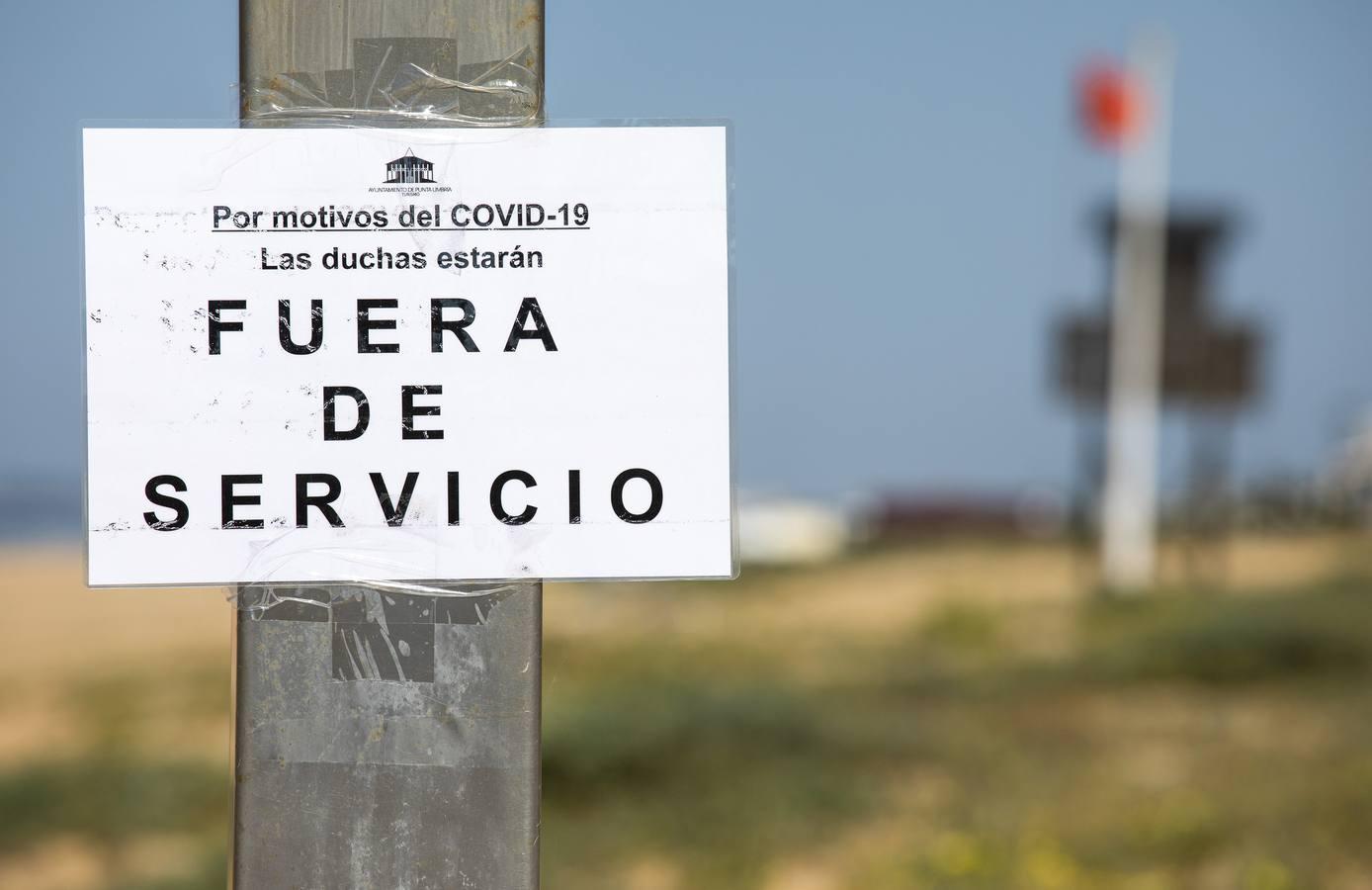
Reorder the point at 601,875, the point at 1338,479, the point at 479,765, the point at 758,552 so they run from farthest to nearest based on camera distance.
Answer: the point at 1338,479, the point at 758,552, the point at 601,875, the point at 479,765

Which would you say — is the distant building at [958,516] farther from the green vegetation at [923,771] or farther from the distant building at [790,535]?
the green vegetation at [923,771]

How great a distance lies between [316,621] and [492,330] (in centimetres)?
36

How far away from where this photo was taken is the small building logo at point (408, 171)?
1412 mm

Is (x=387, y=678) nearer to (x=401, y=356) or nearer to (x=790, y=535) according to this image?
(x=401, y=356)

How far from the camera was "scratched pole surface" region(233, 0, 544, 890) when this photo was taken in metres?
1.37

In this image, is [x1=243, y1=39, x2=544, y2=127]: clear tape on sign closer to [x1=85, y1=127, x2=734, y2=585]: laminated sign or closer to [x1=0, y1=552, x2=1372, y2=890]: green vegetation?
[x1=85, y1=127, x2=734, y2=585]: laminated sign

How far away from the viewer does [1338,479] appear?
117 feet

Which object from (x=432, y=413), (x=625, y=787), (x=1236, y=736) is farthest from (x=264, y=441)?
(x=1236, y=736)

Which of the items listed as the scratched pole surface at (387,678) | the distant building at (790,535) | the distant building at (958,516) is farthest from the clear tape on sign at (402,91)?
the distant building at (958,516)

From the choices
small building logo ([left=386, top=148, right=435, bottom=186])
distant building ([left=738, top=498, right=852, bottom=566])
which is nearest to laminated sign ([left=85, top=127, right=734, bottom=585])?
small building logo ([left=386, top=148, right=435, bottom=186])

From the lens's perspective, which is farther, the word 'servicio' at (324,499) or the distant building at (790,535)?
the distant building at (790,535)

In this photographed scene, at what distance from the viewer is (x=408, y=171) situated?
4.64ft

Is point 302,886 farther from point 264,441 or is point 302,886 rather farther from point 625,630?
point 625,630

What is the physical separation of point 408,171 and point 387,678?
0.54m
